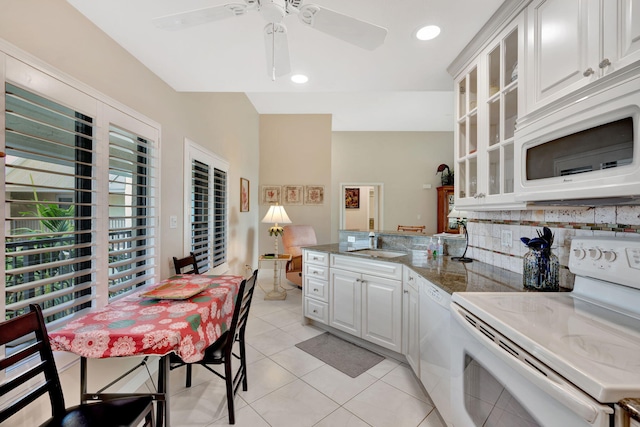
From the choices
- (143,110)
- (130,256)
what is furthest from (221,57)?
(130,256)

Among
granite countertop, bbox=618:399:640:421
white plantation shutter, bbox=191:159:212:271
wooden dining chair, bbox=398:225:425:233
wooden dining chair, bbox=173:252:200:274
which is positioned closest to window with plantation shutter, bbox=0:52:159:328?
wooden dining chair, bbox=173:252:200:274

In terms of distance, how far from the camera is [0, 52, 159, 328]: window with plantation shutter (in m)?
1.25

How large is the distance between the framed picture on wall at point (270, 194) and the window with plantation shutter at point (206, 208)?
1560 mm

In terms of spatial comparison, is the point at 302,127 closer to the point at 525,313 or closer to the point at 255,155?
the point at 255,155

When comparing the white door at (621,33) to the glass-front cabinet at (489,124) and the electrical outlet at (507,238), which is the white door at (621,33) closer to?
the glass-front cabinet at (489,124)

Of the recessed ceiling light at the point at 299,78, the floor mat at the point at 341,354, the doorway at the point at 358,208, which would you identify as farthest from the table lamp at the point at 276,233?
the doorway at the point at 358,208

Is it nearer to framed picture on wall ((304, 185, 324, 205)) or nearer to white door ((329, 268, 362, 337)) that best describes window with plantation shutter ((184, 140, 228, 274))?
white door ((329, 268, 362, 337))

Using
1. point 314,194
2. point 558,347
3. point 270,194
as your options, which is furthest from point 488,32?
point 270,194

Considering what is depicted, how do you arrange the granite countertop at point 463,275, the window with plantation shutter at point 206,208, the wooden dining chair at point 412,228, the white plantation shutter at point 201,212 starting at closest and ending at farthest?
the granite countertop at point 463,275, the window with plantation shutter at point 206,208, the white plantation shutter at point 201,212, the wooden dining chair at point 412,228

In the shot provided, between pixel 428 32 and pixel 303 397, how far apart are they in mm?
2566

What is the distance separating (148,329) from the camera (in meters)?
1.28

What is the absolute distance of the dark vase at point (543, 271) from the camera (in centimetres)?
139

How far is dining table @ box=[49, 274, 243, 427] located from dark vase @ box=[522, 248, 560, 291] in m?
1.74

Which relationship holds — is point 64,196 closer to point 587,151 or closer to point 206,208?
point 206,208
